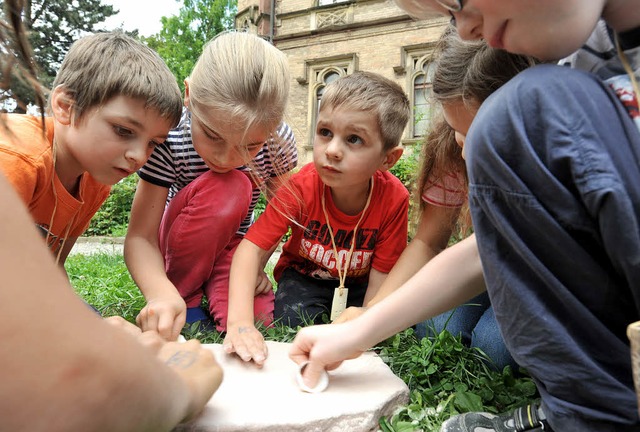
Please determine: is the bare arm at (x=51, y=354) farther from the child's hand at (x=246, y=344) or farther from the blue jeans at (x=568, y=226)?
the child's hand at (x=246, y=344)

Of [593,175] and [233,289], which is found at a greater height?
[593,175]

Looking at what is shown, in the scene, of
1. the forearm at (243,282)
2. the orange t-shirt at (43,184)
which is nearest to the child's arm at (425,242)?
the forearm at (243,282)

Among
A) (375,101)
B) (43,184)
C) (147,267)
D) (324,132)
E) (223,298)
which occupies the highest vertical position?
(375,101)

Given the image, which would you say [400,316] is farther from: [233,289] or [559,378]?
[233,289]

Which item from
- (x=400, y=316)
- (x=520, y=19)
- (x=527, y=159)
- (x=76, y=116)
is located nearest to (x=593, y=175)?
(x=527, y=159)

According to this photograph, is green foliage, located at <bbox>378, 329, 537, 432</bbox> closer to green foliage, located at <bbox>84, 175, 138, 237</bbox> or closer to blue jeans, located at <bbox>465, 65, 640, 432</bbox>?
blue jeans, located at <bbox>465, 65, 640, 432</bbox>

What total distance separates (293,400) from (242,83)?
1.15 metres

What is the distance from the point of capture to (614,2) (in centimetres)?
94

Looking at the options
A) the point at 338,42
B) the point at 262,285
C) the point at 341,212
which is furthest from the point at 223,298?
the point at 338,42

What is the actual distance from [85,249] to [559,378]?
22.0ft

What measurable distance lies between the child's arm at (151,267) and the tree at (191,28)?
903 inches

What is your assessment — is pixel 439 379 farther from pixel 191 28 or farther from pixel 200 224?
pixel 191 28

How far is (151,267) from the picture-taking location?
206cm

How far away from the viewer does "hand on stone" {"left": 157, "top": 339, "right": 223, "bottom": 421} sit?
1012 millimetres
